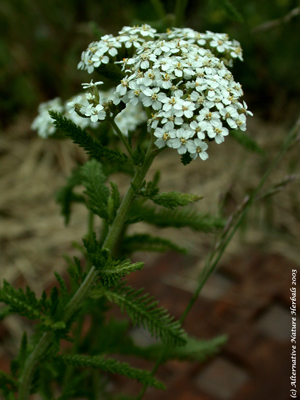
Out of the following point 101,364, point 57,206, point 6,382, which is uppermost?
point 57,206

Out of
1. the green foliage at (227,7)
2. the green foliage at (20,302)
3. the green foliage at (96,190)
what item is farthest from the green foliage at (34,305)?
the green foliage at (227,7)

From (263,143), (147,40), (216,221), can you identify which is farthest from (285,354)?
(263,143)

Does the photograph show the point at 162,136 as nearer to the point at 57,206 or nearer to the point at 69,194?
the point at 69,194

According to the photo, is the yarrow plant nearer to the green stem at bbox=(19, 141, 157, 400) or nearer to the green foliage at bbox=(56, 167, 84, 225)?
the green stem at bbox=(19, 141, 157, 400)

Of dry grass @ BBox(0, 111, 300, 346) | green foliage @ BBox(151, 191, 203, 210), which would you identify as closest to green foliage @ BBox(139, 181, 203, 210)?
green foliage @ BBox(151, 191, 203, 210)

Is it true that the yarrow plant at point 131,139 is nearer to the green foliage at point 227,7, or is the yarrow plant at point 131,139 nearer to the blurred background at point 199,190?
the green foliage at point 227,7

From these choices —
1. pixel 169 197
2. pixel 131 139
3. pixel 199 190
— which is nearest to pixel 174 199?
pixel 169 197
